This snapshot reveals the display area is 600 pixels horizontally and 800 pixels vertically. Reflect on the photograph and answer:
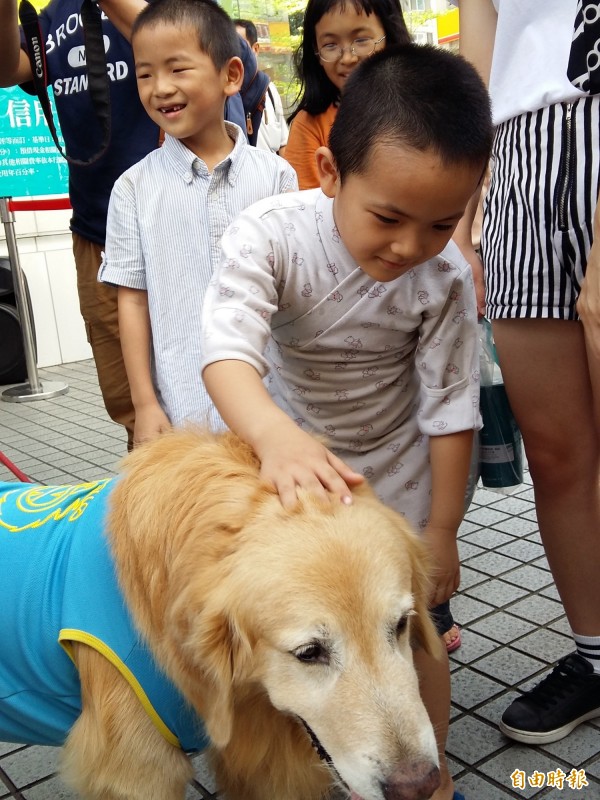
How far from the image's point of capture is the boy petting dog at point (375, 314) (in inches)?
64.1

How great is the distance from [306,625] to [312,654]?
0.06 metres

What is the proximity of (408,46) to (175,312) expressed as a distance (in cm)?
108

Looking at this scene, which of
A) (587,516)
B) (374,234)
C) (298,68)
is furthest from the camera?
(298,68)

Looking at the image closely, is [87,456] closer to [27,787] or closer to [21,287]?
[21,287]

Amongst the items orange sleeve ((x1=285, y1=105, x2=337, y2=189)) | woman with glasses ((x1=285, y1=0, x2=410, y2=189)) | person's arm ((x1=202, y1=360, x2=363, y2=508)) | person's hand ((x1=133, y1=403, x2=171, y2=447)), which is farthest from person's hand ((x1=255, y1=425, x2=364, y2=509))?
orange sleeve ((x1=285, y1=105, x2=337, y2=189))

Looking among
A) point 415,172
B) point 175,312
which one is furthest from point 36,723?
point 415,172

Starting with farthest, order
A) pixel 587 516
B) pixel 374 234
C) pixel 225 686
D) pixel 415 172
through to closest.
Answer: pixel 587 516 → pixel 374 234 → pixel 415 172 → pixel 225 686

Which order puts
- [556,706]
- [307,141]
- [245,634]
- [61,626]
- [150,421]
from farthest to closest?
[307,141]
[150,421]
[556,706]
[61,626]
[245,634]

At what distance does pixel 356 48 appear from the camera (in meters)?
3.23

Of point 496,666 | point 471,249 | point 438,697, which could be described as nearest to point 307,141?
point 471,249

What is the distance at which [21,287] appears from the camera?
6605mm

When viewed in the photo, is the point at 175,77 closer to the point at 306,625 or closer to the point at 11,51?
the point at 11,51

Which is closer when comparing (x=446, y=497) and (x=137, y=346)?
(x=446, y=497)

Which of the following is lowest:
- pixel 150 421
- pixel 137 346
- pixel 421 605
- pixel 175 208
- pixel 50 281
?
pixel 50 281
